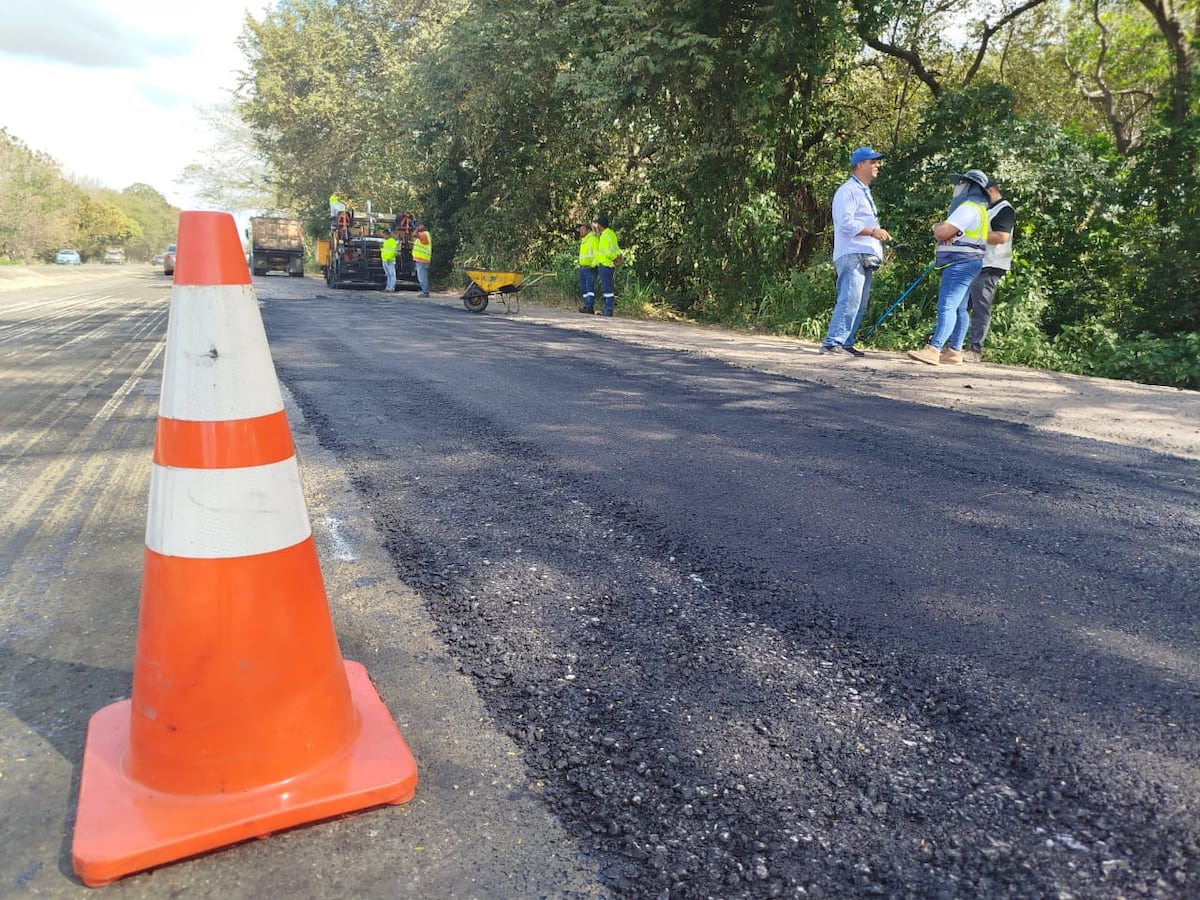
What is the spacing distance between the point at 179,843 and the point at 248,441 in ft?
2.62

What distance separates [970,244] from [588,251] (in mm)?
8289

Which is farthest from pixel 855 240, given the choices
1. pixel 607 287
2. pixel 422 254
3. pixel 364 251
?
pixel 364 251

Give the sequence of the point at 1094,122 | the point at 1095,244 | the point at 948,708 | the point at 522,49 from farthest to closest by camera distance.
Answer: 1. the point at 1094,122
2. the point at 522,49
3. the point at 1095,244
4. the point at 948,708

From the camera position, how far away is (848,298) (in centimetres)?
916

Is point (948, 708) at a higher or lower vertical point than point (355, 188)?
lower

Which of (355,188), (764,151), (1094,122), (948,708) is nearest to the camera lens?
(948,708)

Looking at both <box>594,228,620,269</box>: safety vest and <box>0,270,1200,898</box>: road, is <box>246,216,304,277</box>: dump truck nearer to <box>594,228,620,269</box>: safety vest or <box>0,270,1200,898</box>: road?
<box>594,228,620,269</box>: safety vest

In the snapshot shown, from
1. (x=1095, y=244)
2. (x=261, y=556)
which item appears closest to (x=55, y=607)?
(x=261, y=556)

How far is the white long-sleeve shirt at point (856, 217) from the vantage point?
8844 mm

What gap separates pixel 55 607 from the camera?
102 inches

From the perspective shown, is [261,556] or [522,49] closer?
[261,556]

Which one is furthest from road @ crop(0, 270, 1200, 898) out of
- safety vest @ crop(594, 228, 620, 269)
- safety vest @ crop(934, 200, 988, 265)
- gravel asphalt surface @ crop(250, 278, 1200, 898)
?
safety vest @ crop(594, 228, 620, 269)

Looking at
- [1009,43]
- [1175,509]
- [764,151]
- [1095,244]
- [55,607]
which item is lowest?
[55,607]

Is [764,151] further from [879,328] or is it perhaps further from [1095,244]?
[1095,244]
